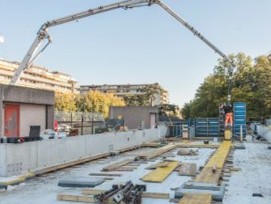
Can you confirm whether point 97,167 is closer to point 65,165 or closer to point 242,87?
point 65,165

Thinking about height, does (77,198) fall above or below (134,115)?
below

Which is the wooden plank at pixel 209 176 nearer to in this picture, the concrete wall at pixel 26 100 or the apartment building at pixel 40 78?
the concrete wall at pixel 26 100

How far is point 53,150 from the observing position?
47.5ft

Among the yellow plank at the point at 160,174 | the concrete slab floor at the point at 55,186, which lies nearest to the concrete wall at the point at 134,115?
the concrete slab floor at the point at 55,186

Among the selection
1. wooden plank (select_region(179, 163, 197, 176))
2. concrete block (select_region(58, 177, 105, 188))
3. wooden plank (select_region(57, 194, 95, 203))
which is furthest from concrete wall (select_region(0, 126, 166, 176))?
wooden plank (select_region(179, 163, 197, 176))

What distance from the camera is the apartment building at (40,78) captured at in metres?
124

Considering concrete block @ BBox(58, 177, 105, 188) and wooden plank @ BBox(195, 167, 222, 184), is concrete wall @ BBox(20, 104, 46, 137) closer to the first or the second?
concrete block @ BBox(58, 177, 105, 188)

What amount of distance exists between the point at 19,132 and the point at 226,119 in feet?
59.1

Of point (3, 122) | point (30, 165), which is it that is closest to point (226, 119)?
point (3, 122)

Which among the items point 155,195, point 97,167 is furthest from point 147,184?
point 97,167

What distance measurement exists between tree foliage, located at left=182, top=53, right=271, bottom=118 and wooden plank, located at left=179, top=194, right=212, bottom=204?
166 ft

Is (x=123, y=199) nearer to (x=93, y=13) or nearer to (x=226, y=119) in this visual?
(x=93, y=13)

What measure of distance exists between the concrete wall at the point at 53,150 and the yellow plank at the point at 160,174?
370 centimetres

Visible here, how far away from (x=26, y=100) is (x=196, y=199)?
12.2m
